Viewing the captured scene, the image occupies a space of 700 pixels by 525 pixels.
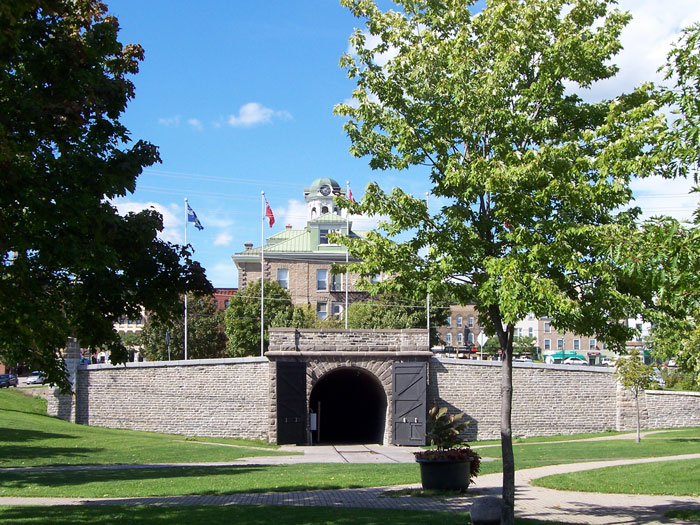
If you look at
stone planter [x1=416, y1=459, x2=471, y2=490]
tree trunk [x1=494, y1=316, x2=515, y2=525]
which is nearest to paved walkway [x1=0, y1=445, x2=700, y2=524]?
stone planter [x1=416, y1=459, x2=471, y2=490]

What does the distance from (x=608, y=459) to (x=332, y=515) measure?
42.7 feet

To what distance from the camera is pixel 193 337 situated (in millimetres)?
55188

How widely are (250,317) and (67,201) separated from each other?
45336 millimetres

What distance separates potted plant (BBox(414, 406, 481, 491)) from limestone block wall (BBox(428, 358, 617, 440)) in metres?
18.6

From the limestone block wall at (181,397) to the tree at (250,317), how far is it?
18959 mm

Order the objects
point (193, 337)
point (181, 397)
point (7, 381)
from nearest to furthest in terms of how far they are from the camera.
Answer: point (181, 397) → point (7, 381) → point (193, 337)

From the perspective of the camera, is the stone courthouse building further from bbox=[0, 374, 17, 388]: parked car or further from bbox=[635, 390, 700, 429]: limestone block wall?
bbox=[635, 390, 700, 429]: limestone block wall

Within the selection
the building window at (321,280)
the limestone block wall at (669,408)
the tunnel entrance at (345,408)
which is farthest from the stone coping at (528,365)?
the building window at (321,280)

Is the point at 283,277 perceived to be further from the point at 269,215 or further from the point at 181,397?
the point at 181,397

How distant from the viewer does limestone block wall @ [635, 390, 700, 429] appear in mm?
34656

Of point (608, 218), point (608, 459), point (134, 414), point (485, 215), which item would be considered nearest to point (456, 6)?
point (485, 215)

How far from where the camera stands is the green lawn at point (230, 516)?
10.8m

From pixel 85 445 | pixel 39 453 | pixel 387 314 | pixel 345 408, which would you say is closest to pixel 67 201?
pixel 39 453

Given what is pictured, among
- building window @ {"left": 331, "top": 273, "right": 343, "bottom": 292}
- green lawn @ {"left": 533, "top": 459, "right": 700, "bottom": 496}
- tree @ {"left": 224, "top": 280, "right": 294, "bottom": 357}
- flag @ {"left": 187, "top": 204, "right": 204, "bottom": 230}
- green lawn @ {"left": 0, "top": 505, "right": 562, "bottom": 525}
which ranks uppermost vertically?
flag @ {"left": 187, "top": 204, "right": 204, "bottom": 230}
